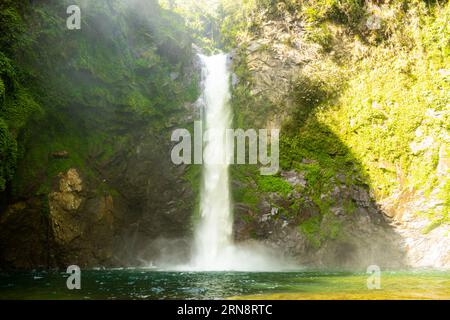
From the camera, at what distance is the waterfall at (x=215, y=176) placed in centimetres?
1958

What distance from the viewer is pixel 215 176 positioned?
21062 millimetres

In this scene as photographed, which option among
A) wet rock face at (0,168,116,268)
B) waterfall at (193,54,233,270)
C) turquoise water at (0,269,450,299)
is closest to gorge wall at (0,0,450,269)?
wet rock face at (0,168,116,268)

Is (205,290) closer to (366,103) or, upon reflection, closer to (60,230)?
(60,230)

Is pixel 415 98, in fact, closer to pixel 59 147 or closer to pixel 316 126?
pixel 316 126

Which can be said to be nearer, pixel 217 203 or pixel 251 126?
pixel 217 203

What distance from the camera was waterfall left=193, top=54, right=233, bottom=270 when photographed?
19578mm

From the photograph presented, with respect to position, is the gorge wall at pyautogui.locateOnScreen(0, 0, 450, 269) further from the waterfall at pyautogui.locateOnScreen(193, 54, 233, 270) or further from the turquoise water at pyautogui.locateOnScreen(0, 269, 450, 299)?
the turquoise water at pyautogui.locateOnScreen(0, 269, 450, 299)

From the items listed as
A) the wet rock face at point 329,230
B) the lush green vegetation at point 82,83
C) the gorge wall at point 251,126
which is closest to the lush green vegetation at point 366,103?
the gorge wall at point 251,126

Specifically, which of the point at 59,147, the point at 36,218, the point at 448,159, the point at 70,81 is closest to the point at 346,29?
the point at 448,159

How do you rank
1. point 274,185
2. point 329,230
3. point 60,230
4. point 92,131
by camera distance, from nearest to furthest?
1. point 60,230
2. point 329,230
3. point 92,131
4. point 274,185

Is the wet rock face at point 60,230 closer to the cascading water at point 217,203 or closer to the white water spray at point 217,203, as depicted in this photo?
the cascading water at point 217,203

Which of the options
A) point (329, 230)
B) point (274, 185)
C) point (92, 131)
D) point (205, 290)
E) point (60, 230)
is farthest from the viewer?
point (274, 185)

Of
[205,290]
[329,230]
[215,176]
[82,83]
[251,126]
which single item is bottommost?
[205,290]

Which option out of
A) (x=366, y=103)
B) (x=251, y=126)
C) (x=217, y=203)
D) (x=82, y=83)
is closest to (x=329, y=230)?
(x=217, y=203)
